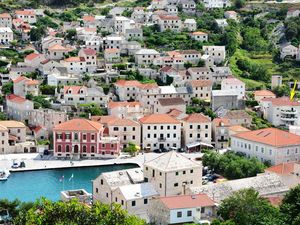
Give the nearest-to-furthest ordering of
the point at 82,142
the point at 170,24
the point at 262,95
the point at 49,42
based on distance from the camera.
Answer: the point at 82,142 < the point at 262,95 < the point at 49,42 < the point at 170,24

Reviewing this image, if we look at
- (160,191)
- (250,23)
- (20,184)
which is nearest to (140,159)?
(20,184)

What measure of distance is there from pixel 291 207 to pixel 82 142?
18.8 metres

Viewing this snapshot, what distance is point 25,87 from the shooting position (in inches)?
2087

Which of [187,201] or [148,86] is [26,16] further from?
[187,201]

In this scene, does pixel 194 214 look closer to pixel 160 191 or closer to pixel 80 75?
pixel 160 191

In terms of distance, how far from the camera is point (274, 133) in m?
42.7

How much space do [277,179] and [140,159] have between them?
11871 mm

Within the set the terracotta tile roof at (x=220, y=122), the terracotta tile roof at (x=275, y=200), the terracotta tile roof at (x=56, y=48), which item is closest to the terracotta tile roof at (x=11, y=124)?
the terracotta tile roof at (x=220, y=122)

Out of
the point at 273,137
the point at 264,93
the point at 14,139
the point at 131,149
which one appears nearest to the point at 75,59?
the point at 14,139

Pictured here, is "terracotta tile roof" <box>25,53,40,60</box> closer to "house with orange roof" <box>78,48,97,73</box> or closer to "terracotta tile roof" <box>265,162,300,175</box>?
"house with orange roof" <box>78,48,97,73</box>

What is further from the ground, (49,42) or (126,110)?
(49,42)

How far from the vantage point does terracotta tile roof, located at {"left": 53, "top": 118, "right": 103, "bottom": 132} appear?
4575 cm

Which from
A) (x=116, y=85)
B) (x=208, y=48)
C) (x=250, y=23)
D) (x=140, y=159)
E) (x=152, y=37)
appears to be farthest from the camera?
(x=250, y=23)

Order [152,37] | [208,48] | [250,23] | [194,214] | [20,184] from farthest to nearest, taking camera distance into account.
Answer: [250,23], [152,37], [208,48], [20,184], [194,214]
